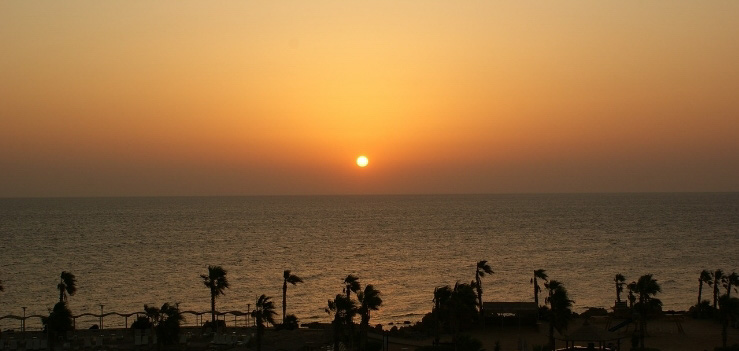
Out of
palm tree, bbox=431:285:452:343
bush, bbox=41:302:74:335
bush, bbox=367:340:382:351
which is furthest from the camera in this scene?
palm tree, bbox=431:285:452:343

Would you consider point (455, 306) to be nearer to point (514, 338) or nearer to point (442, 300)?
point (442, 300)

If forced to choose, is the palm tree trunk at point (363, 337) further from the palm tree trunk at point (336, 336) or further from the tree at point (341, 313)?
the palm tree trunk at point (336, 336)

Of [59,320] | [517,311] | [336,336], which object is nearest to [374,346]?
[336,336]

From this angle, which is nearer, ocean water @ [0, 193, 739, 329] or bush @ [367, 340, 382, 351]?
bush @ [367, 340, 382, 351]

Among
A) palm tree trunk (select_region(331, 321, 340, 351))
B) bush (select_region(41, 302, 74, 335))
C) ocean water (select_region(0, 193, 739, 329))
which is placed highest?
bush (select_region(41, 302, 74, 335))

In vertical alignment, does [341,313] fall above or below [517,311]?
above

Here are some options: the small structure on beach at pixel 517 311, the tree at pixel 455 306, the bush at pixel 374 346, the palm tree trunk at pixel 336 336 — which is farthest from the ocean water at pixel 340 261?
the palm tree trunk at pixel 336 336

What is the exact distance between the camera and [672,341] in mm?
43469

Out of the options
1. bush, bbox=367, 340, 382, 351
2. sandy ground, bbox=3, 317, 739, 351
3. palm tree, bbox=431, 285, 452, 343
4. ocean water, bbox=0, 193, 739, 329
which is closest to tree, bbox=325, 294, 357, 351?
bush, bbox=367, 340, 382, 351

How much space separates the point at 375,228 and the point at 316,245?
53.5m

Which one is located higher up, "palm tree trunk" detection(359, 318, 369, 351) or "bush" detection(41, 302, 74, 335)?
"bush" detection(41, 302, 74, 335)

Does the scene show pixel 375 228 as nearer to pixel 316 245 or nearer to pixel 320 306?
pixel 316 245

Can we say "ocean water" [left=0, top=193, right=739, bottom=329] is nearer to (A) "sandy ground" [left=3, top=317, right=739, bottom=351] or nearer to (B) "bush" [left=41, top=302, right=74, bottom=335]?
(A) "sandy ground" [left=3, top=317, right=739, bottom=351]

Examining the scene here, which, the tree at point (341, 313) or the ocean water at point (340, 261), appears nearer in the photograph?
the tree at point (341, 313)
